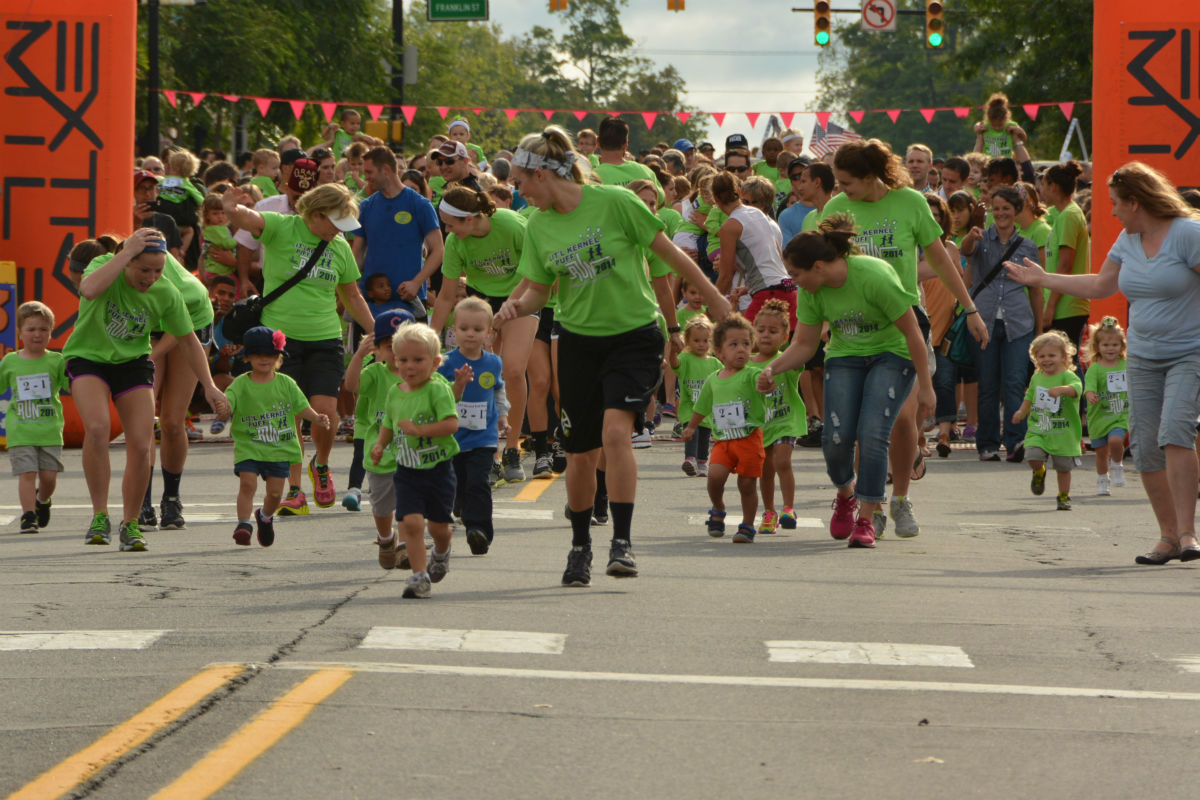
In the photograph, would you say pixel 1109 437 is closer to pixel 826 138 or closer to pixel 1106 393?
pixel 1106 393

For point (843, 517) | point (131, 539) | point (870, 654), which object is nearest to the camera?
point (870, 654)

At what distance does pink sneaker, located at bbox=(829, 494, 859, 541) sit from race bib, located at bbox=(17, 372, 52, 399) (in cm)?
461

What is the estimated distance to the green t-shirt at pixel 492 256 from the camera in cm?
1355

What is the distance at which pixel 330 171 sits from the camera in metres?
18.6

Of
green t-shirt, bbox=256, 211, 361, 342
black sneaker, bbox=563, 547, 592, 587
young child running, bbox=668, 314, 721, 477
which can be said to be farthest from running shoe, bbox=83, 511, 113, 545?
young child running, bbox=668, 314, 721, 477

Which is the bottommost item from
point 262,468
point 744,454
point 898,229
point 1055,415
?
point 262,468

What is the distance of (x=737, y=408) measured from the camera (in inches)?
437

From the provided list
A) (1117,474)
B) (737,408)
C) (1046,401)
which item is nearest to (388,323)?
(737,408)

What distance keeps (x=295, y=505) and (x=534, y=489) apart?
1.91 metres

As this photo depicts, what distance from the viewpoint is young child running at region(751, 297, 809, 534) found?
1127 centimetres

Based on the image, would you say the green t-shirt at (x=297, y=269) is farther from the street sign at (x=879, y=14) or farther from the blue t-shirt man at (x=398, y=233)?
the street sign at (x=879, y=14)

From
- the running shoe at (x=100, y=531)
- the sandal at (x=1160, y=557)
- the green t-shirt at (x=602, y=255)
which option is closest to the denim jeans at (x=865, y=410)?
the sandal at (x=1160, y=557)

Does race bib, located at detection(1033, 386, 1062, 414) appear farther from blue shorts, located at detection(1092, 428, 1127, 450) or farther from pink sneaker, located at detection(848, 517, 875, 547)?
pink sneaker, located at detection(848, 517, 875, 547)

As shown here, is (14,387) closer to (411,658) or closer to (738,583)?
(738,583)
